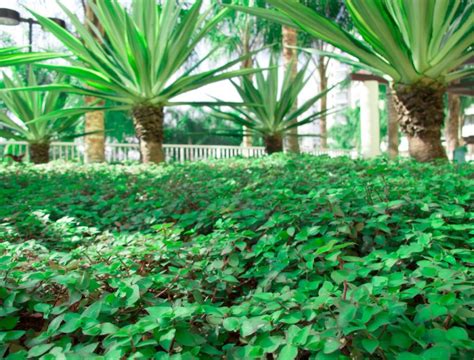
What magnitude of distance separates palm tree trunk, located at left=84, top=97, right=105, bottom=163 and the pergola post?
16.5 feet

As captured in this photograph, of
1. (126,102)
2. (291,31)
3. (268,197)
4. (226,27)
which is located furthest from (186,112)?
(268,197)

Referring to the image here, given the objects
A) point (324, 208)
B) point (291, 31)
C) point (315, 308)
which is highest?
point (291, 31)

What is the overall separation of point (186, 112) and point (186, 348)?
26214mm

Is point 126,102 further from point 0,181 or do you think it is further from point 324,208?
point 324,208

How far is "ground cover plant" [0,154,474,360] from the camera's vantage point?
121 centimetres

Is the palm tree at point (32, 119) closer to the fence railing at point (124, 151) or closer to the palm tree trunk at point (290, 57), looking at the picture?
the fence railing at point (124, 151)

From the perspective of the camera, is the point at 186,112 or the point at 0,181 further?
the point at 186,112

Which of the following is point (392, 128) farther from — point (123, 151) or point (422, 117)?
point (123, 151)

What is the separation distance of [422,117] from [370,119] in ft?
14.0

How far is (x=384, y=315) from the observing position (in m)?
1.21

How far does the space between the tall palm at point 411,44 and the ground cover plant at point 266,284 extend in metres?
2.06

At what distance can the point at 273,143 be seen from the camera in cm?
908

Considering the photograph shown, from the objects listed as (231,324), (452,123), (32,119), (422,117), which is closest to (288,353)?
(231,324)

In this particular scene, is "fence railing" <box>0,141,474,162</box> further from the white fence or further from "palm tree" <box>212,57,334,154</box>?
"palm tree" <box>212,57,334,154</box>
